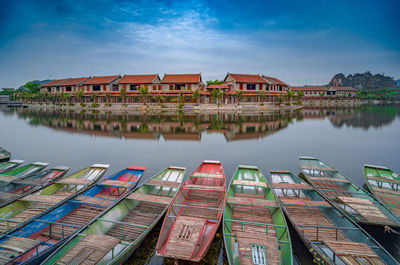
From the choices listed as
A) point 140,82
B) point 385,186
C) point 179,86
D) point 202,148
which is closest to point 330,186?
point 385,186

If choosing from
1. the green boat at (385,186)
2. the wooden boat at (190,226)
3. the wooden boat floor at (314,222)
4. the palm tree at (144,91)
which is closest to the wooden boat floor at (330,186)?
the green boat at (385,186)

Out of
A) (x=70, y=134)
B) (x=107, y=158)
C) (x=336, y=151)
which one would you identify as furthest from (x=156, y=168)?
(x=70, y=134)

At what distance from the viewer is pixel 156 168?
14.9 meters

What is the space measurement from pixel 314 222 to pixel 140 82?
60.4 meters

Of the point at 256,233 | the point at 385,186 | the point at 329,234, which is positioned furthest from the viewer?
the point at 385,186

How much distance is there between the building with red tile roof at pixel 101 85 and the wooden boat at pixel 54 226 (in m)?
60.5

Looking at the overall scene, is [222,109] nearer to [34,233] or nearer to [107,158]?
[107,158]

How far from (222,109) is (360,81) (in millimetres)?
131402

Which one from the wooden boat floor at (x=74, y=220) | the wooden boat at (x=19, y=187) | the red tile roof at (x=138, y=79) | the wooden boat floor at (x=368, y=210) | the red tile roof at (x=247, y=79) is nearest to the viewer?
the wooden boat floor at (x=74, y=220)

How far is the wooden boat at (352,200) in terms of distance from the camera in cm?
753

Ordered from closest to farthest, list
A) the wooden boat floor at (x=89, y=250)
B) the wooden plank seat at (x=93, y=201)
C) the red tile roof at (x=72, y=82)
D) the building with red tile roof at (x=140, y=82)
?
the wooden boat floor at (x=89, y=250)
the wooden plank seat at (x=93, y=201)
the building with red tile roof at (x=140, y=82)
the red tile roof at (x=72, y=82)

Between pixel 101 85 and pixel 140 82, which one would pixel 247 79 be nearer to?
pixel 140 82

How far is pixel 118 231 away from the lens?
734 centimetres

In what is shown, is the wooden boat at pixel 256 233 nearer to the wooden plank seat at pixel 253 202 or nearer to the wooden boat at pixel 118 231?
the wooden plank seat at pixel 253 202
